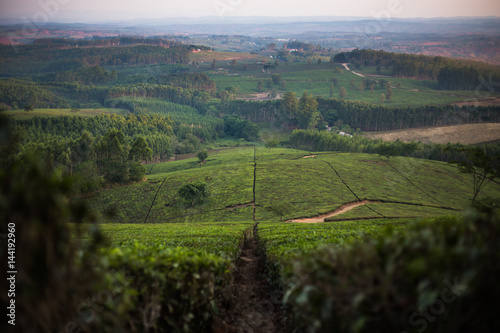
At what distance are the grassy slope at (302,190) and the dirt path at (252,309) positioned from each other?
37.1 m

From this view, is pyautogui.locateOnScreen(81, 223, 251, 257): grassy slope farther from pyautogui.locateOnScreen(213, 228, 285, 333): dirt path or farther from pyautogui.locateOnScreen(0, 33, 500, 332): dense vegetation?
pyautogui.locateOnScreen(213, 228, 285, 333): dirt path

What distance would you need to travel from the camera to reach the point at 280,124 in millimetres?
174250

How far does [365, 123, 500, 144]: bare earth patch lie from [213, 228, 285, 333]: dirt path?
131255 millimetres

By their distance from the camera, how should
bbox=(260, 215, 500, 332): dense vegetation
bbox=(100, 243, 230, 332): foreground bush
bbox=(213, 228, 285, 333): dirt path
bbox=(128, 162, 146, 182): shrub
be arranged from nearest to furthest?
bbox=(260, 215, 500, 332): dense vegetation, bbox=(100, 243, 230, 332): foreground bush, bbox=(213, 228, 285, 333): dirt path, bbox=(128, 162, 146, 182): shrub

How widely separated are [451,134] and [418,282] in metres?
152

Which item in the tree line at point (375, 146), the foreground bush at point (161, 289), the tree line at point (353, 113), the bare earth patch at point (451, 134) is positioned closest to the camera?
the foreground bush at point (161, 289)

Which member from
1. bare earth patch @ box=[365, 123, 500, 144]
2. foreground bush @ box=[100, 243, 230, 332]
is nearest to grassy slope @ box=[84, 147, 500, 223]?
foreground bush @ box=[100, 243, 230, 332]

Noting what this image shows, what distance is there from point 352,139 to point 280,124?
66237mm

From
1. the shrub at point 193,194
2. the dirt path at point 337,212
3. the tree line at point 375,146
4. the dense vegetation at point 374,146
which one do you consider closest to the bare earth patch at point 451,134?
the tree line at point 375,146

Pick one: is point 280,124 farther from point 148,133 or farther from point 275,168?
point 275,168

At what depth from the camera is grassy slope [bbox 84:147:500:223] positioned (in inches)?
2333

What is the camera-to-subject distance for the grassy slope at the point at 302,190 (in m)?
59.2

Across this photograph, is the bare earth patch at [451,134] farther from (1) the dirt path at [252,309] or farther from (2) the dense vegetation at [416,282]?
(2) the dense vegetation at [416,282]

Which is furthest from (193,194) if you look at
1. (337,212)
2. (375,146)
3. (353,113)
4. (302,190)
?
(353,113)
